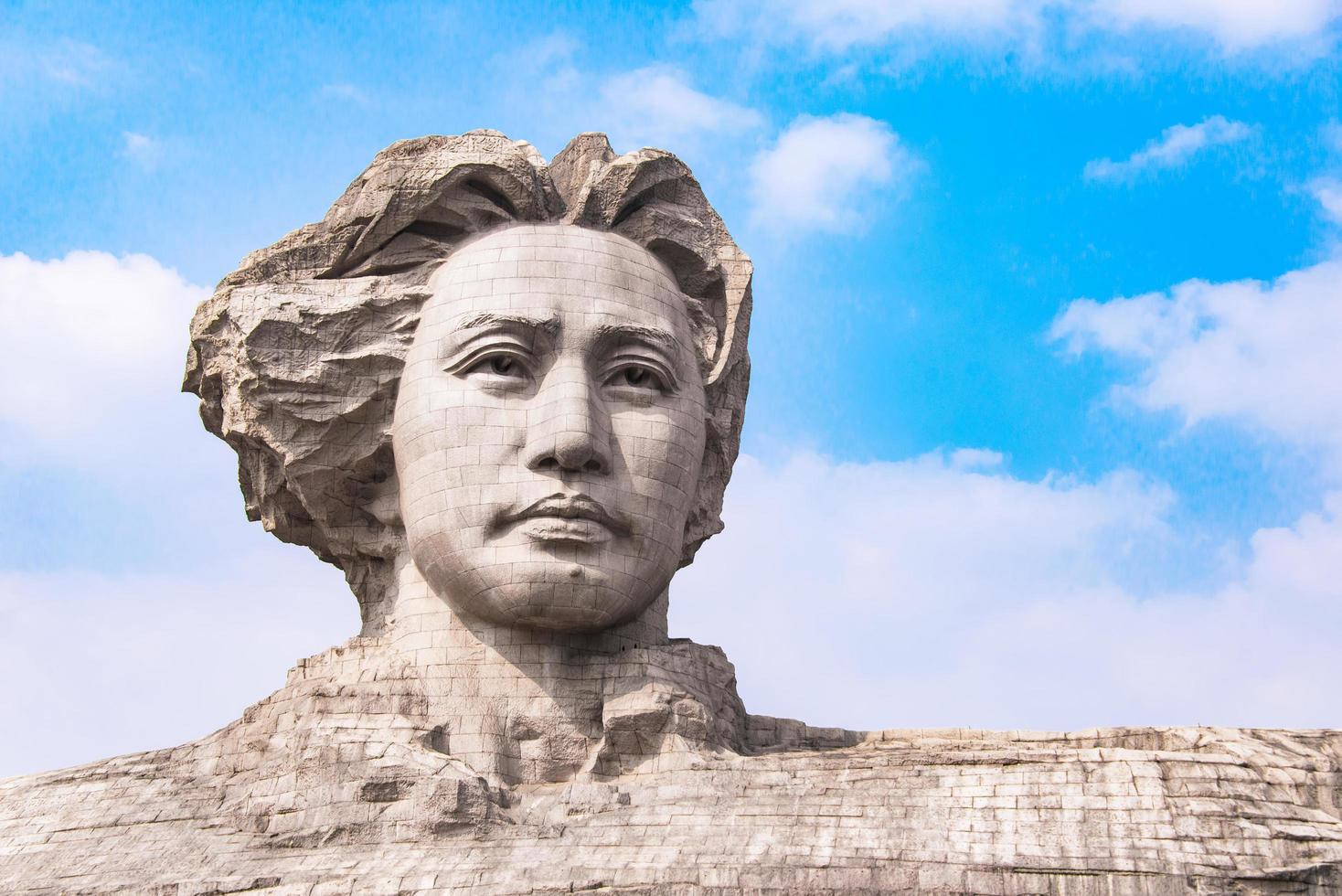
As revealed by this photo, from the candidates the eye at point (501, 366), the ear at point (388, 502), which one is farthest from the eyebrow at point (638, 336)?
the ear at point (388, 502)

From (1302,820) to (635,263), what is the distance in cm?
726

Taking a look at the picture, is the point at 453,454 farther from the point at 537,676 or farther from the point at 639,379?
the point at 537,676

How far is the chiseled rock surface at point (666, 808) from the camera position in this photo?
48.6 feet

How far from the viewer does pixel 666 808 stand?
1609 centimetres

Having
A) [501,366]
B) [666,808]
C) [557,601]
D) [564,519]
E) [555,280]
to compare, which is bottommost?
[666,808]

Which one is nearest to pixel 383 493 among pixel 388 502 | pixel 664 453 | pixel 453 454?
pixel 388 502

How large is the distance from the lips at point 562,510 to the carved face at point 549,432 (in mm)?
10

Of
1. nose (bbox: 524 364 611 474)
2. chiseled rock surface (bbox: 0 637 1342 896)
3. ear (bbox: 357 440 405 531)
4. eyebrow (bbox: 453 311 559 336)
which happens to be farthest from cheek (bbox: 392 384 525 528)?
chiseled rock surface (bbox: 0 637 1342 896)

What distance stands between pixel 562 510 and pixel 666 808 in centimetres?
260

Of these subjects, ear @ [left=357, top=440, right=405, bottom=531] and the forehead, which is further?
ear @ [left=357, top=440, right=405, bottom=531]

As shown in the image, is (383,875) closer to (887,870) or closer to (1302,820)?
(887,870)

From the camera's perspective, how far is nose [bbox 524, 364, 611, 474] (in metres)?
17.4

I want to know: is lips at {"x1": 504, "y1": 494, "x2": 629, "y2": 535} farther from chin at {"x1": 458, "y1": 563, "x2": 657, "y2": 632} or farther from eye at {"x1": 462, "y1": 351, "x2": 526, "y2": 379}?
eye at {"x1": 462, "y1": 351, "x2": 526, "y2": 379}

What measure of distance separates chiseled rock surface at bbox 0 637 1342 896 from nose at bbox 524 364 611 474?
1636 millimetres
